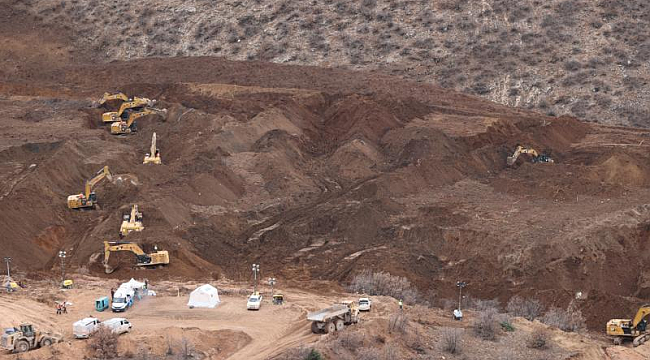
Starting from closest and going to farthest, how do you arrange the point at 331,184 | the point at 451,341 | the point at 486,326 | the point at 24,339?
the point at 24,339
the point at 451,341
the point at 486,326
the point at 331,184

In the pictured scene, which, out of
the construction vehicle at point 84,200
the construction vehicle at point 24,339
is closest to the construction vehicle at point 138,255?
the construction vehicle at point 84,200

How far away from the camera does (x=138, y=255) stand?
48.3 metres

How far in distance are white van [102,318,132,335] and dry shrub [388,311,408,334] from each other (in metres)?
9.45

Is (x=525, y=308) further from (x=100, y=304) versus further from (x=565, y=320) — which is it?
(x=100, y=304)

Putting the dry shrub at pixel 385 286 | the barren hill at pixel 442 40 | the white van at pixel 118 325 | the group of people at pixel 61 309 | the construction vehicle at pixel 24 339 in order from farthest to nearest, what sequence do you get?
the barren hill at pixel 442 40, the dry shrub at pixel 385 286, the group of people at pixel 61 309, the white van at pixel 118 325, the construction vehicle at pixel 24 339

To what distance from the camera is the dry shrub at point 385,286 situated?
44.3 meters

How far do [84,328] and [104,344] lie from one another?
4.82 feet

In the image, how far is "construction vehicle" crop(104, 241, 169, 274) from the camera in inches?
1896

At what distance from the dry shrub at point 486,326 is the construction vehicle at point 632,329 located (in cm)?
528

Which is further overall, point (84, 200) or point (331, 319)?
point (84, 200)

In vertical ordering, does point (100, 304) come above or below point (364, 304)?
above

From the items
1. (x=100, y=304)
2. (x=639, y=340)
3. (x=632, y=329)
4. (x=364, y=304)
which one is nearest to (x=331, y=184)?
(x=364, y=304)

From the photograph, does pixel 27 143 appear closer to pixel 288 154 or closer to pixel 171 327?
pixel 288 154

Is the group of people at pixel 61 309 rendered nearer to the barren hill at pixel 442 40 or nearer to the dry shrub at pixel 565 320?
the dry shrub at pixel 565 320
